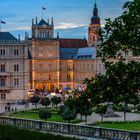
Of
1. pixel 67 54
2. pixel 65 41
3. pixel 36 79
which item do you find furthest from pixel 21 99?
pixel 65 41

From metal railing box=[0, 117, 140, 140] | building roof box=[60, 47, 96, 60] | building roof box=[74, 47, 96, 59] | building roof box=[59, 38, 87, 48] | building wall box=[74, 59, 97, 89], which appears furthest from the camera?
building roof box=[59, 38, 87, 48]

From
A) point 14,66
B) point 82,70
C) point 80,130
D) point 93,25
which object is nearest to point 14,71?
point 14,66

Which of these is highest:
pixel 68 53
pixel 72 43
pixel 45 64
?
pixel 72 43

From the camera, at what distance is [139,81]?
21109 mm

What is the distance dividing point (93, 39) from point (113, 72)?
132058 mm

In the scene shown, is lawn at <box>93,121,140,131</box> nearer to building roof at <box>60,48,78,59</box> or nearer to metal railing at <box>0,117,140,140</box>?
metal railing at <box>0,117,140,140</box>

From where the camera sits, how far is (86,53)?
127188 mm

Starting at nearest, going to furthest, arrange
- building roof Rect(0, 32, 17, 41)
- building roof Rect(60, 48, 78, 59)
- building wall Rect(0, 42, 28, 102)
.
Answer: building wall Rect(0, 42, 28, 102) → building roof Rect(0, 32, 17, 41) → building roof Rect(60, 48, 78, 59)

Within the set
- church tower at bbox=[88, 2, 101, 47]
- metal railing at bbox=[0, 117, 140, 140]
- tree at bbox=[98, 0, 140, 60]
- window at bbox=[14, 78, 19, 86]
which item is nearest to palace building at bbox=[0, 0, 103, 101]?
church tower at bbox=[88, 2, 101, 47]

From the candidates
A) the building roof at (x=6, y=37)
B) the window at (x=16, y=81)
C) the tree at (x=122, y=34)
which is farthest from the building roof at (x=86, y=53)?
the tree at (x=122, y=34)

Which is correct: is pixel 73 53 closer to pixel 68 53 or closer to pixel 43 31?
pixel 68 53

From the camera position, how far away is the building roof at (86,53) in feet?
403

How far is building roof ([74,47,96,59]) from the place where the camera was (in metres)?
123

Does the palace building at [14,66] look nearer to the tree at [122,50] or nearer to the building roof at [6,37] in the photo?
the building roof at [6,37]
